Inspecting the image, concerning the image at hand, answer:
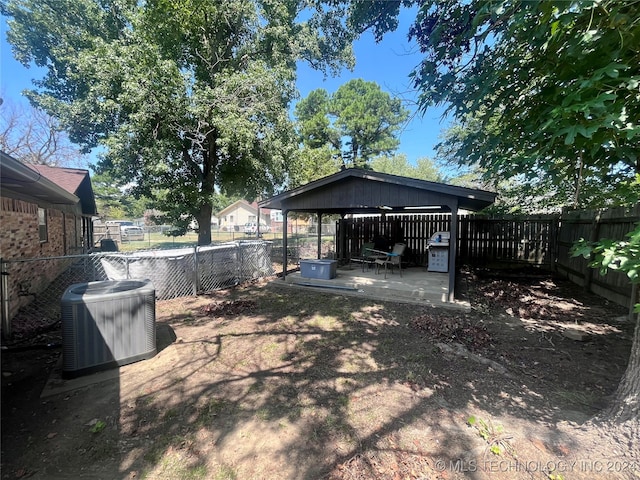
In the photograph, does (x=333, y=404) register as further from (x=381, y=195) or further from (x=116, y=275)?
(x=116, y=275)

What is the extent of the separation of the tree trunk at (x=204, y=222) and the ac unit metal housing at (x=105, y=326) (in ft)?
31.3

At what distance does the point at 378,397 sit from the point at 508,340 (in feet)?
8.56

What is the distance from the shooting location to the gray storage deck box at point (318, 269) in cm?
807

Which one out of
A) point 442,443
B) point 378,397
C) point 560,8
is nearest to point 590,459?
point 442,443

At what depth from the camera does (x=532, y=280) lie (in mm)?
8508

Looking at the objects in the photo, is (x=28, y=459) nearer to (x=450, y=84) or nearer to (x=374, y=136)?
(x=450, y=84)

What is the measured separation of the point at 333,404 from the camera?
2814 mm

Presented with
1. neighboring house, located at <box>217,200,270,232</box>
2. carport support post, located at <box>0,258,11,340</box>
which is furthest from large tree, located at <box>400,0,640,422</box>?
neighboring house, located at <box>217,200,270,232</box>

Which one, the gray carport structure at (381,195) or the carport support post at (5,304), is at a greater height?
the gray carport structure at (381,195)

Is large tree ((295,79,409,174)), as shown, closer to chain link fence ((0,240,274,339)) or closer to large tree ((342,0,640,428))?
chain link fence ((0,240,274,339))

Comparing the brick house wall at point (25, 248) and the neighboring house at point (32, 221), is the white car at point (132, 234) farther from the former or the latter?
the brick house wall at point (25, 248)

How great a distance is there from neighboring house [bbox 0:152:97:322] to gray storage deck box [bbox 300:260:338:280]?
17.5 feet

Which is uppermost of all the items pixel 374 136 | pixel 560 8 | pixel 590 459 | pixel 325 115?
pixel 325 115

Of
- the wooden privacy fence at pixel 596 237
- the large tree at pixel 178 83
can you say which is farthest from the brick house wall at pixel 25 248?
the wooden privacy fence at pixel 596 237
